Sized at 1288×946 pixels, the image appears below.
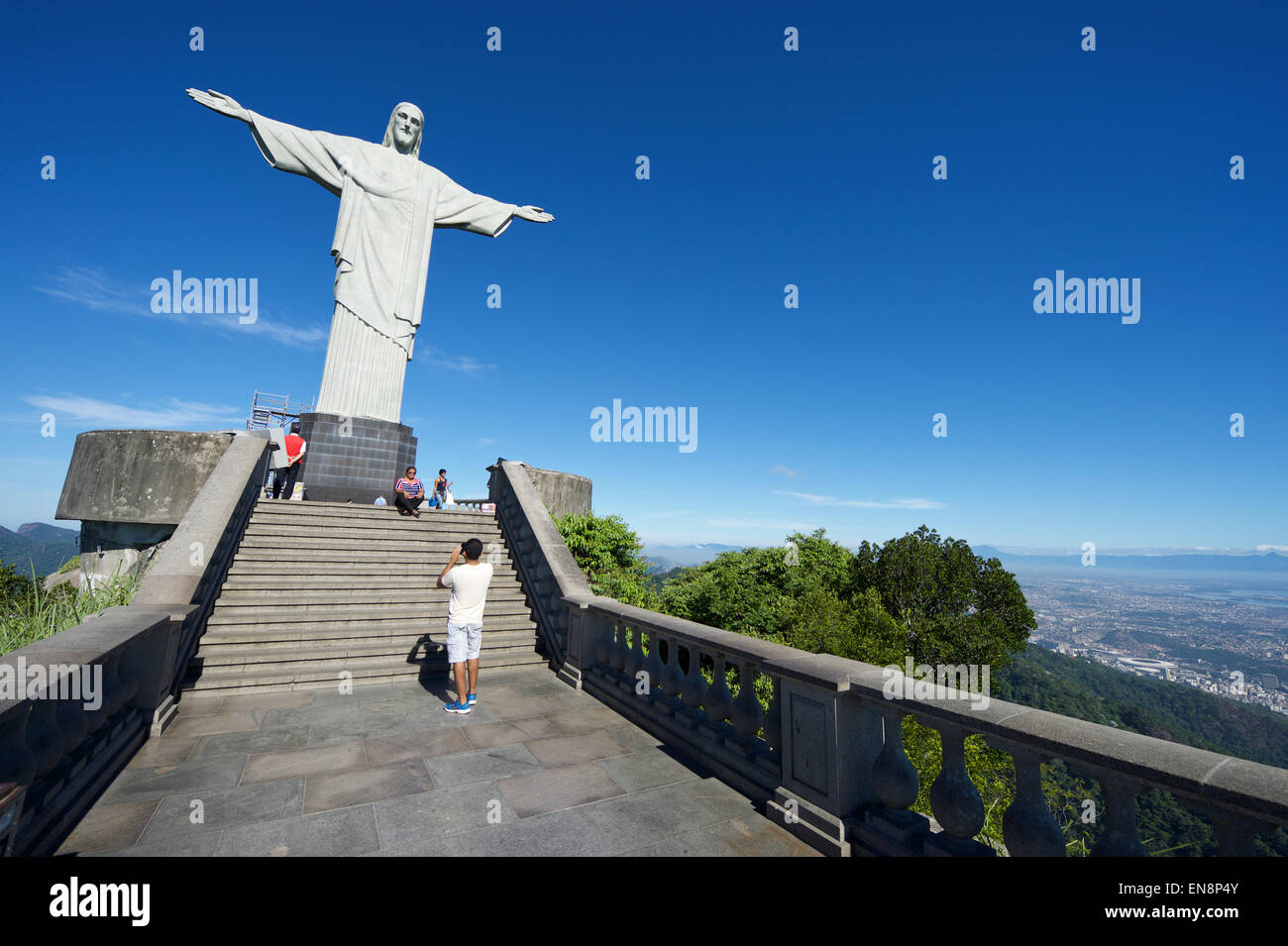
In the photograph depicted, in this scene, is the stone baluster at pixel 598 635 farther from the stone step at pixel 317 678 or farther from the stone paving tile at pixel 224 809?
the stone paving tile at pixel 224 809

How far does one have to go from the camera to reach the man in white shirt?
6043 mm

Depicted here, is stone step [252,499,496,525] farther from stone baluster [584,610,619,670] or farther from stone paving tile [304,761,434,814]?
stone paving tile [304,761,434,814]

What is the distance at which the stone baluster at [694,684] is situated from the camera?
5309 millimetres

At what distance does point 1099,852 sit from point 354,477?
15.4m

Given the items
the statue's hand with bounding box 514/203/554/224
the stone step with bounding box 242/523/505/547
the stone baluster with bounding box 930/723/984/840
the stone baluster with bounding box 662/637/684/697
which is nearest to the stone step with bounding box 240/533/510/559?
the stone step with bounding box 242/523/505/547

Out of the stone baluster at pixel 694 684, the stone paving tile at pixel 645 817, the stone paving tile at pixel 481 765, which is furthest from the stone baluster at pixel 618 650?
the stone paving tile at pixel 645 817

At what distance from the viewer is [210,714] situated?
5.92m

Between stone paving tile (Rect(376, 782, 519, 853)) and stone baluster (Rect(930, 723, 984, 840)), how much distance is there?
109 inches

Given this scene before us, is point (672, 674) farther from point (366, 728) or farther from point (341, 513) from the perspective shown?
point (341, 513)

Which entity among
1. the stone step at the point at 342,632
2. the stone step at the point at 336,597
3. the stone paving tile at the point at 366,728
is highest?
the stone step at the point at 336,597

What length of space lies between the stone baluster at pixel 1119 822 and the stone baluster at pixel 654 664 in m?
3.84

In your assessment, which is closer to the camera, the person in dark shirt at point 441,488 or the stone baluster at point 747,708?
the stone baluster at point 747,708
